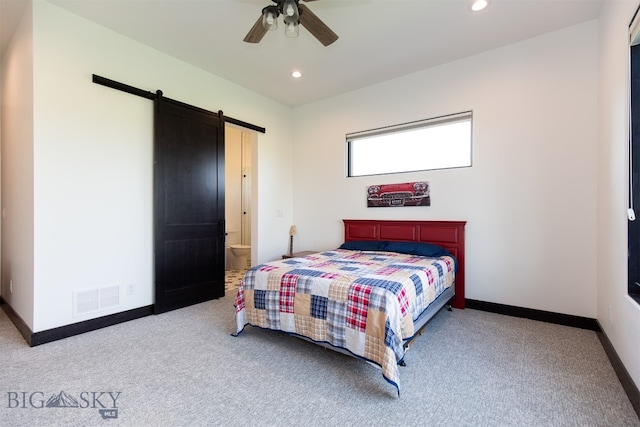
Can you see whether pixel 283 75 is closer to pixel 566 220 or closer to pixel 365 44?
pixel 365 44

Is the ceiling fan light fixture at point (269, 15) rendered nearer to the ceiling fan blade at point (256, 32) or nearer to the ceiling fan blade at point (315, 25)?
the ceiling fan blade at point (256, 32)

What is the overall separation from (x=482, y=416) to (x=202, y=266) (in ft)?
10.7

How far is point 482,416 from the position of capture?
1619mm

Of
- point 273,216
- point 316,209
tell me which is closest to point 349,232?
point 316,209

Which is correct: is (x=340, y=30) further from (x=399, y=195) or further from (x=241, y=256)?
(x=241, y=256)

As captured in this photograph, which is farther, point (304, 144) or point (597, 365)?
point (304, 144)

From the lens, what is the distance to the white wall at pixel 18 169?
2617 mm

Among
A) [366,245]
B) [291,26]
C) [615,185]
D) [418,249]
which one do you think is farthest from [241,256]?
[615,185]

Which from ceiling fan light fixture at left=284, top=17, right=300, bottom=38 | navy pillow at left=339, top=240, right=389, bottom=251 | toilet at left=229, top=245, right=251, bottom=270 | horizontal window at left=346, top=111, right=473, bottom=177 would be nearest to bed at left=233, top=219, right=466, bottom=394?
navy pillow at left=339, top=240, right=389, bottom=251

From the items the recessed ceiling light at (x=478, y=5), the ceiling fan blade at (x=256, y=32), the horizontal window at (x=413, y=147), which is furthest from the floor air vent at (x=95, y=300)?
the recessed ceiling light at (x=478, y=5)

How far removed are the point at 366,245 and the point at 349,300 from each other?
6.14ft

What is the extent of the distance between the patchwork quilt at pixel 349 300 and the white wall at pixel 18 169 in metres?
2.04

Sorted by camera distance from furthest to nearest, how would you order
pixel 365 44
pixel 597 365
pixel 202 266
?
pixel 202 266
pixel 365 44
pixel 597 365

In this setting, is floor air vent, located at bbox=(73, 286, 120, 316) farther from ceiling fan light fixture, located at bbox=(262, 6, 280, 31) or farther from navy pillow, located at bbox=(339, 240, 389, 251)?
ceiling fan light fixture, located at bbox=(262, 6, 280, 31)
